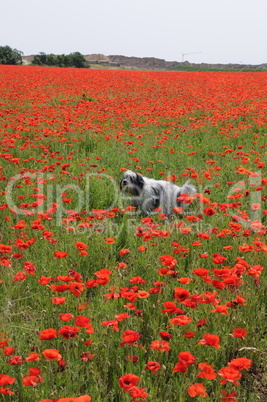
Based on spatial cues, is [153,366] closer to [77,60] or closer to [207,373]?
[207,373]

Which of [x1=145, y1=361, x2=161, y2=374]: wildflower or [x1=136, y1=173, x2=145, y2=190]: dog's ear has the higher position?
[x1=136, y1=173, x2=145, y2=190]: dog's ear

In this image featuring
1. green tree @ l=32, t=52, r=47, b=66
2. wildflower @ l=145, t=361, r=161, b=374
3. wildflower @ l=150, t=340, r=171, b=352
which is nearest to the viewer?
wildflower @ l=145, t=361, r=161, b=374

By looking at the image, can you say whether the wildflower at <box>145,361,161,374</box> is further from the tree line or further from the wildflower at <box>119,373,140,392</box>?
the tree line

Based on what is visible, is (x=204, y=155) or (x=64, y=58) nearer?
(x=204, y=155)

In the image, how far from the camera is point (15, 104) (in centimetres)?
1255

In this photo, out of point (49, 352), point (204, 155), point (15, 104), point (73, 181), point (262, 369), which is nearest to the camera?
point (49, 352)

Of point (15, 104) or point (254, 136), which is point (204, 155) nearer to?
point (254, 136)

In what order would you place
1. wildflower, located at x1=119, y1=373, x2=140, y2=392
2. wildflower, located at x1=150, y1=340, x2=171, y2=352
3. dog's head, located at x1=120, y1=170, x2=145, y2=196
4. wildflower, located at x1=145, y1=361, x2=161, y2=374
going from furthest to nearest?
dog's head, located at x1=120, y1=170, x2=145, y2=196 < wildflower, located at x1=150, y1=340, x2=171, y2=352 < wildflower, located at x1=145, y1=361, x2=161, y2=374 < wildflower, located at x1=119, y1=373, x2=140, y2=392

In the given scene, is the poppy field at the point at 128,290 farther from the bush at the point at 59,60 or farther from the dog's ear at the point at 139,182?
the bush at the point at 59,60

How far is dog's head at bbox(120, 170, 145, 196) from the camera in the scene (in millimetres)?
4992

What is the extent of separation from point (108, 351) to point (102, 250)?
5.50 ft

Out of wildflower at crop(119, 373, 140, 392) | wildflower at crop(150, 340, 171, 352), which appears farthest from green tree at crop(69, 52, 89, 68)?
wildflower at crop(119, 373, 140, 392)

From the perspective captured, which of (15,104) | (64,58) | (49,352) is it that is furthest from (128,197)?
(64,58)

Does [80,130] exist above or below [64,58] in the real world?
below
